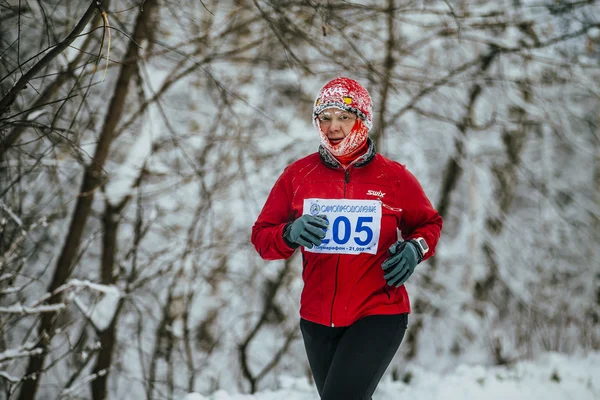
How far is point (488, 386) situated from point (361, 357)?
2.84 meters

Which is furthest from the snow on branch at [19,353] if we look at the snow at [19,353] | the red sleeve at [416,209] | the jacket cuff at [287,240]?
the red sleeve at [416,209]

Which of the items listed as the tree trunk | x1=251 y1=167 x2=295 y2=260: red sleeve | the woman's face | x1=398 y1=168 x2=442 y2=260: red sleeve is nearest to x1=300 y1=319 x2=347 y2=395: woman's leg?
x1=251 y1=167 x2=295 y2=260: red sleeve

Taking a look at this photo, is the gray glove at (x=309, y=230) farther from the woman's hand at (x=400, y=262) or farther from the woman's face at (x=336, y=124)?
the woman's face at (x=336, y=124)

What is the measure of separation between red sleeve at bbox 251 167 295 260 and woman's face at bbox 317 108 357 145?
0.25 meters

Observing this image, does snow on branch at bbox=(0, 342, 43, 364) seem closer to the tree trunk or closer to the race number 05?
the tree trunk

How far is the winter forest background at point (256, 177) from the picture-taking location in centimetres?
536

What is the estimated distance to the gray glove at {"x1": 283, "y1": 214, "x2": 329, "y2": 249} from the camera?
2307mm

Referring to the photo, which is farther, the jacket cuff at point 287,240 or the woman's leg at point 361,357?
the jacket cuff at point 287,240

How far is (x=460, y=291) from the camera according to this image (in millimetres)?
9047

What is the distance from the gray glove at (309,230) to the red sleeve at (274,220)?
0.13 meters

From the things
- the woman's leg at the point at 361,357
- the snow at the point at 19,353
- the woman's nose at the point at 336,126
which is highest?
the woman's nose at the point at 336,126

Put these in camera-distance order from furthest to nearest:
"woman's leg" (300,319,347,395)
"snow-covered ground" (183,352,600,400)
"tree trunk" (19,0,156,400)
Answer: "tree trunk" (19,0,156,400) → "snow-covered ground" (183,352,600,400) → "woman's leg" (300,319,347,395)

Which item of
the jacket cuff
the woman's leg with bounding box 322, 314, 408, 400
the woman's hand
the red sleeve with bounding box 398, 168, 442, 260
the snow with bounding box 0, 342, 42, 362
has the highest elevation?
the red sleeve with bounding box 398, 168, 442, 260

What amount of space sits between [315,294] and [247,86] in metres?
7.35
